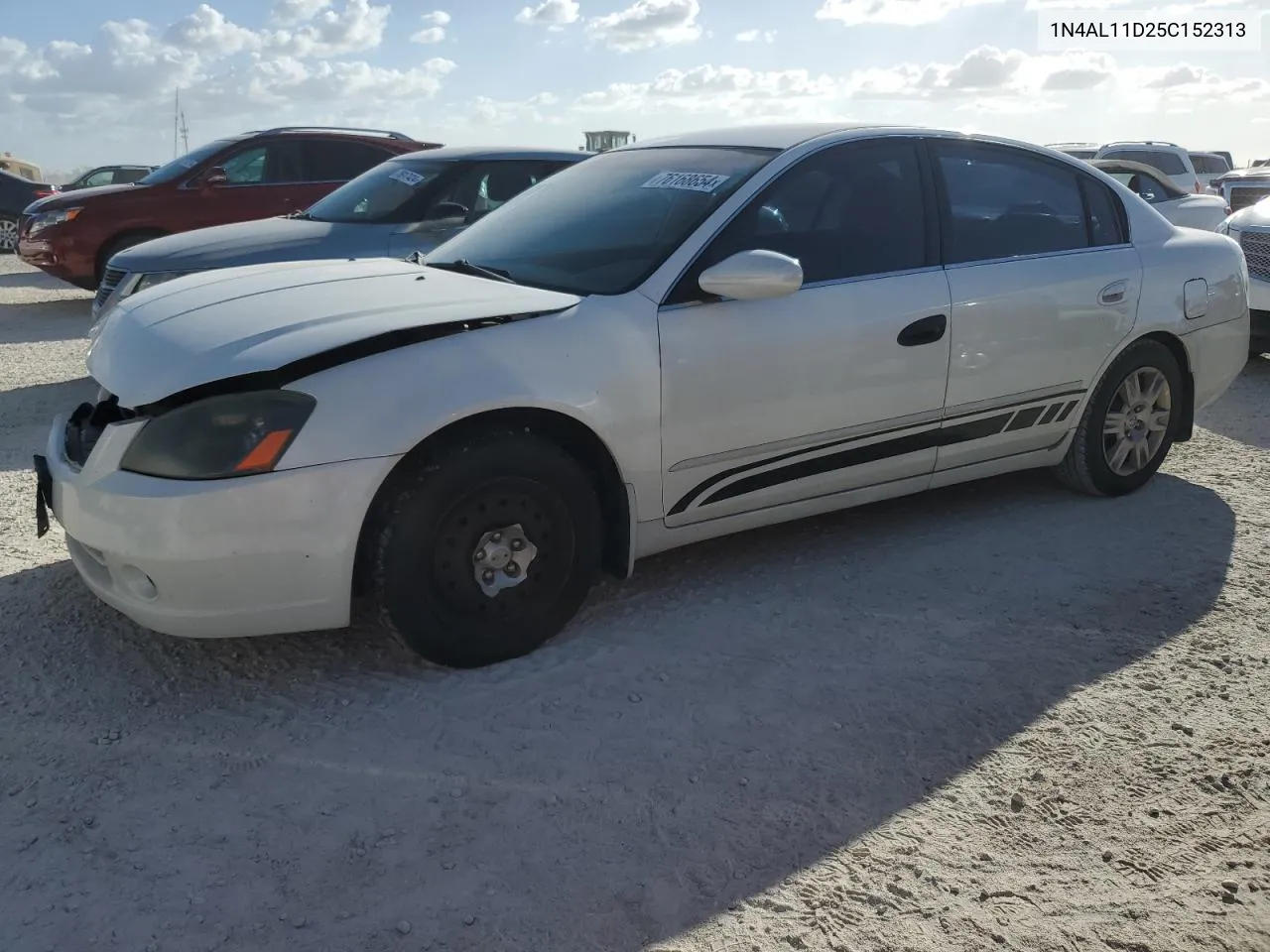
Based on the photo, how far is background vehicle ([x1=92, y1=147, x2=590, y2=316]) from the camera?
692cm

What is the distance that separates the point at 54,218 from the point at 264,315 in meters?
8.38

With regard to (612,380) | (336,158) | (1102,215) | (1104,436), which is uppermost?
(336,158)

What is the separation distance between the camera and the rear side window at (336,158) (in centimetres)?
1065

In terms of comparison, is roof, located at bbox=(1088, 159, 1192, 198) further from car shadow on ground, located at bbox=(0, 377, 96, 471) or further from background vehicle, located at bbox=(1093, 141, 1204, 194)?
car shadow on ground, located at bbox=(0, 377, 96, 471)

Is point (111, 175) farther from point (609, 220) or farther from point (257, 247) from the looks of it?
point (609, 220)

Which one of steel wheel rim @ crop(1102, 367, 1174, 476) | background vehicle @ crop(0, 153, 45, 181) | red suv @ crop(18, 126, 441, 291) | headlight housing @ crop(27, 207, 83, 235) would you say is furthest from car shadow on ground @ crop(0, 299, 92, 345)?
background vehicle @ crop(0, 153, 45, 181)

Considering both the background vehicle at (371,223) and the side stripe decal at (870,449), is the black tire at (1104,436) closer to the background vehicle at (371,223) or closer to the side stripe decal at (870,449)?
the side stripe decal at (870,449)

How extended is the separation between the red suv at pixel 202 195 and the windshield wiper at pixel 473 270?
271 inches

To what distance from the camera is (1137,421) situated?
495cm

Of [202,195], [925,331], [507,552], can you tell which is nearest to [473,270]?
[507,552]

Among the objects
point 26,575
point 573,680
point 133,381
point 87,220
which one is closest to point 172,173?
point 87,220

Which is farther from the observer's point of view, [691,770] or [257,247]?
[257,247]

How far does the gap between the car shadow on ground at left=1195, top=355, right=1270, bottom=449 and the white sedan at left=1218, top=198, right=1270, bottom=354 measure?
0.32m

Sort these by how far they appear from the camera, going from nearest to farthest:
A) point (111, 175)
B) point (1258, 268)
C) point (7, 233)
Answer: point (1258, 268) < point (7, 233) < point (111, 175)
